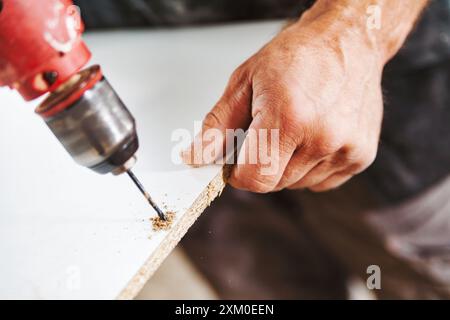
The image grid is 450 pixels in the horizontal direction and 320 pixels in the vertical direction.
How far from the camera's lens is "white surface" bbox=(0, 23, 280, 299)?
21.0 inches

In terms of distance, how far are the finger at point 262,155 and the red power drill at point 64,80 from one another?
0.20 metres

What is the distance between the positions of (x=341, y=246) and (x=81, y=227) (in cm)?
99

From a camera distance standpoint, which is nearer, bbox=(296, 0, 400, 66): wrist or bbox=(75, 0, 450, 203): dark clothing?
bbox=(296, 0, 400, 66): wrist

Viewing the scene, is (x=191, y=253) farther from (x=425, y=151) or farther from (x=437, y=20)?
(x=437, y=20)

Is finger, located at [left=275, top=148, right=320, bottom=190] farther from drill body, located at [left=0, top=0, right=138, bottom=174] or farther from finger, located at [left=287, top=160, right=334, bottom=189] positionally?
drill body, located at [left=0, top=0, right=138, bottom=174]

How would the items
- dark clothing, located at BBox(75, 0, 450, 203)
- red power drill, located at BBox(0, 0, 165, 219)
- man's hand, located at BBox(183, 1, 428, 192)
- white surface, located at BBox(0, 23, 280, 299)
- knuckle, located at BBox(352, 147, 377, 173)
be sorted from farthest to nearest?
dark clothing, located at BBox(75, 0, 450, 203) → knuckle, located at BBox(352, 147, 377, 173) → man's hand, located at BBox(183, 1, 428, 192) → white surface, located at BBox(0, 23, 280, 299) → red power drill, located at BBox(0, 0, 165, 219)

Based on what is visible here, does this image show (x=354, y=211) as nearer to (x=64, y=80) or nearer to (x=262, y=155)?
(x=262, y=155)

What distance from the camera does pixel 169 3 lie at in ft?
3.30

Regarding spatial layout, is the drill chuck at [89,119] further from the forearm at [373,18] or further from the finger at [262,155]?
the forearm at [373,18]

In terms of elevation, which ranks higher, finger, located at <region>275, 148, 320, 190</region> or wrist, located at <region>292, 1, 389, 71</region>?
wrist, located at <region>292, 1, 389, 71</region>

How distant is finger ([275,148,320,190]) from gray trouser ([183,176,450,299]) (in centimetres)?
50

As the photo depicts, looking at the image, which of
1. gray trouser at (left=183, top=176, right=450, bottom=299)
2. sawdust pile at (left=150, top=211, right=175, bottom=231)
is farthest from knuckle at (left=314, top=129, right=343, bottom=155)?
gray trouser at (left=183, top=176, right=450, bottom=299)

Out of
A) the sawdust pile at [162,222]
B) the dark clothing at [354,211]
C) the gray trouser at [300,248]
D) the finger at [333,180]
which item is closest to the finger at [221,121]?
the sawdust pile at [162,222]
